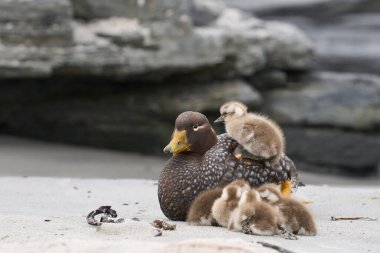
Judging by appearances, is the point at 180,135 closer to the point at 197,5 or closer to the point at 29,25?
the point at 29,25

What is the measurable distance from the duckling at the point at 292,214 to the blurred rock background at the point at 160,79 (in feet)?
19.4

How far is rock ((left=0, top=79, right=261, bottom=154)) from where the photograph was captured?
11352mm

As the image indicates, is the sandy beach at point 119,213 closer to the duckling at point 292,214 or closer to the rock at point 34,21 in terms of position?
the duckling at point 292,214

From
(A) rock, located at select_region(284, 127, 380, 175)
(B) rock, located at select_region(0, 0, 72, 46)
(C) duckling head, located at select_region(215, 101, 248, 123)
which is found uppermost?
(B) rock, located at select_region(0, 0, 72, 46)

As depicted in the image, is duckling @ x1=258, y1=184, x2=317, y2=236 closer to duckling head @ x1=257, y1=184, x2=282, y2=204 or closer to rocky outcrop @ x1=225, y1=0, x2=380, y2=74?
duckling head @ x1=257, y1=184, x2=282, y2=204

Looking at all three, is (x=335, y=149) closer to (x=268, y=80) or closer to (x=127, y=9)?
(x=268, y=80)

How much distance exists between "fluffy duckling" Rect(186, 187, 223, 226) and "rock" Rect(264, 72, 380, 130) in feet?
24.1

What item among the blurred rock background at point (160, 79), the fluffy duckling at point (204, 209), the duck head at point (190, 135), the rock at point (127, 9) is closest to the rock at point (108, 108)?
the blurred rock background at point (160, 79)

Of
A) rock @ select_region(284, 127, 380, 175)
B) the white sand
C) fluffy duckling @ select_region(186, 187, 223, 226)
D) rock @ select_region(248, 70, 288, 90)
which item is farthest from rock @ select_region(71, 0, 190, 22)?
fluffy duckling @ select_region(186, 187, 223, 226)

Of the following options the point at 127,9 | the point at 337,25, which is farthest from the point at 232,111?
the point at 337,25

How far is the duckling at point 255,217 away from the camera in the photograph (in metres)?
4.23

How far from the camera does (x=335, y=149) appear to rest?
11836 mm

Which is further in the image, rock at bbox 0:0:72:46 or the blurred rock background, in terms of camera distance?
the blurred rock background

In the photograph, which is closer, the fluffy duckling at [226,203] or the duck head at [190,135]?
the fluffy duckling at [226,203]
